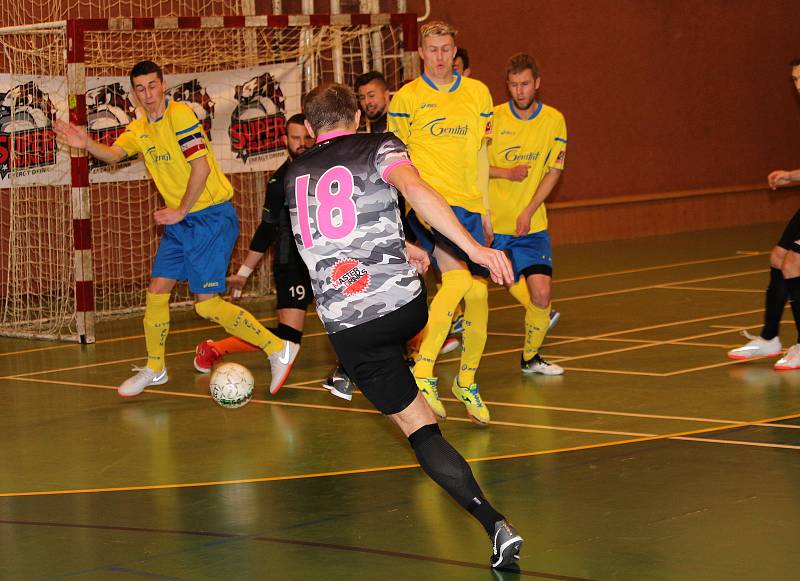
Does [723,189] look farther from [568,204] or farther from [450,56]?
[450,56]

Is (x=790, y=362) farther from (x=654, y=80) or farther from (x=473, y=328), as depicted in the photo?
(x=654, y=80)

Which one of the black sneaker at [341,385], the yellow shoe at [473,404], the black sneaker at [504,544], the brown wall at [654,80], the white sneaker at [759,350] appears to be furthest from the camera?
the brown wall at [654,80]

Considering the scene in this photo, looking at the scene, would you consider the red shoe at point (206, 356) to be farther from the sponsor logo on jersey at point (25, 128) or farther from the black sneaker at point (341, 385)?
the sponsor logo on jersey at point (25, 128)

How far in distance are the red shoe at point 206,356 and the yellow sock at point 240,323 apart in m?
0.71

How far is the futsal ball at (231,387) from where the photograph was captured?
780cm

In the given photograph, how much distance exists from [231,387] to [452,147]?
1961 millimetres

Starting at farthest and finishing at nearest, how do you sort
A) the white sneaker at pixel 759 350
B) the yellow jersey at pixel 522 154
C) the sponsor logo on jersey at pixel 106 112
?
the sponsor logo on jersey at pixel 106 112, the yellow jersey at pixel 522 154, the white sneaker at pixel 759 350

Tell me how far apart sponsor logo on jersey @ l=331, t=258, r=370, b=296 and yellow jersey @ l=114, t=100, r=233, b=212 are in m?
3.82

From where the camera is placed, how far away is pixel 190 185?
27.2 feet

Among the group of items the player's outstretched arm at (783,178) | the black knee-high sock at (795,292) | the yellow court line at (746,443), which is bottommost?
the yellow court line at (746,443)

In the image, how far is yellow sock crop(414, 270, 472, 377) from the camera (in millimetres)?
7008

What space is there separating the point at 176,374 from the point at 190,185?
176 cm

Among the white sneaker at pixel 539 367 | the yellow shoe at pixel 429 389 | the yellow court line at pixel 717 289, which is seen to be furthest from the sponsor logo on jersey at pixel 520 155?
the yellow court line at pixel 717 289

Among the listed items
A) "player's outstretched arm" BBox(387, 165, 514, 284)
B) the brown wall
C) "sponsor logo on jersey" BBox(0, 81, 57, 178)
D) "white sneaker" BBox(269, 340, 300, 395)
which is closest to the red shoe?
"white sneaker" BBox(269, 340, 300, 395)
